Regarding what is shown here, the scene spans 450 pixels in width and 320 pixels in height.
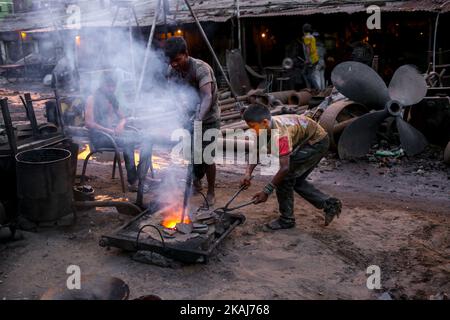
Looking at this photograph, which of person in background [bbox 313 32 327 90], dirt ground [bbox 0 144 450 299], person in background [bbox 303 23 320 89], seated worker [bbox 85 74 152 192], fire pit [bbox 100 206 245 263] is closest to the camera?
dirt ground [bbox 0 144 450 299]

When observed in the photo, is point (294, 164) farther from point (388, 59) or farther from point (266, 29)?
point (266, 29)

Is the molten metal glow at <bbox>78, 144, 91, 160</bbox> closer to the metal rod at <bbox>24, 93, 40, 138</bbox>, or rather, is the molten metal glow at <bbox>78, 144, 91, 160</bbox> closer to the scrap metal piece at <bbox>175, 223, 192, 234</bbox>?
the metal rod at <bbox>24, 93, 40, 138</bbox>

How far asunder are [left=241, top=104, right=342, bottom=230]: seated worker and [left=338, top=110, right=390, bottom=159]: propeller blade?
8.48ft

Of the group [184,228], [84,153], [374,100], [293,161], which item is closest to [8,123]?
[184,228]

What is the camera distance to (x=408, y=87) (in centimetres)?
795

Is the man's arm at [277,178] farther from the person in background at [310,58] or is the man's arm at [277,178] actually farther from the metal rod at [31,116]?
the person in background at [310,58]

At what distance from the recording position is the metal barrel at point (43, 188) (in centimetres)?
491

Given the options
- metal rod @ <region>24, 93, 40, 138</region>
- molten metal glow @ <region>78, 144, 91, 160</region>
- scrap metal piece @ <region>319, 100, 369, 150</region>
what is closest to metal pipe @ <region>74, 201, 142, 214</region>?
metal rod @ <region>24, 93, 40, 138</region>

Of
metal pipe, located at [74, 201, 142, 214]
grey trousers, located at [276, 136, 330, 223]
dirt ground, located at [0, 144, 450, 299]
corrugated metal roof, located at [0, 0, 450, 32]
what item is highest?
corrugated metal roof, located at [0, 0, 450, 32]

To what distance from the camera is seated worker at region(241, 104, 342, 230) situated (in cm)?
468

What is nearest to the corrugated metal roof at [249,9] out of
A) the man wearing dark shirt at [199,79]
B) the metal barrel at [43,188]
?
the man wearing dark shirt at [199,79]

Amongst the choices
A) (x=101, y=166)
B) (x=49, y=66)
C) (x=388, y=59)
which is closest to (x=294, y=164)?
(x=101, y=166)

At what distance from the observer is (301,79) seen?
1515cm
